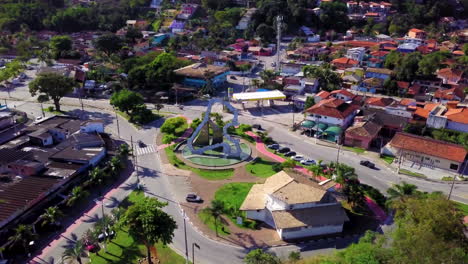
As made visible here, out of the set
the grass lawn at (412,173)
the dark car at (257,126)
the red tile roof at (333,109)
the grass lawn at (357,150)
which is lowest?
the grass lawn at (412,173)

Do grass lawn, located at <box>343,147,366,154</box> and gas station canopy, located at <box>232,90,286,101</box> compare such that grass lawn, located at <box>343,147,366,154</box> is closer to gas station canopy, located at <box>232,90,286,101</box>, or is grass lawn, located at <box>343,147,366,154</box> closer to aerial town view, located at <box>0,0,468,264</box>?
aerial town view, located at <box>0,0,468,264</box>

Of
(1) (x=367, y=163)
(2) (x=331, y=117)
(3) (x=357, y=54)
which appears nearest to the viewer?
(1) (x=367, y=163)

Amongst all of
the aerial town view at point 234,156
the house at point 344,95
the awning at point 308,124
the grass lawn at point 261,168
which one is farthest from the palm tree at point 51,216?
the house at point 344,95

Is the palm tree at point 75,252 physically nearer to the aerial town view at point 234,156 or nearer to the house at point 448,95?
the aerial town view at point 234,156

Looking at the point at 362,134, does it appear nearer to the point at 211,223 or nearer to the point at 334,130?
the point at 334,130

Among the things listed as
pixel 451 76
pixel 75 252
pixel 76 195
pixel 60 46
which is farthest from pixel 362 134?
pixel 60 46

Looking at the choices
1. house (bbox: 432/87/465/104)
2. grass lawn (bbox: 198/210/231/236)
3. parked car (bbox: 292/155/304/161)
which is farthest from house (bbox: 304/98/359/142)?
grass lawn (bbox: 198/210/231/236)
